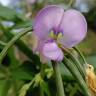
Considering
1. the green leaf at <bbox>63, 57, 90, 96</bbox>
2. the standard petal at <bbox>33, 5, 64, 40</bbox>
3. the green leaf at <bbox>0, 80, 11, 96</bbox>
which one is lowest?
the green leaf at <bbox>0, 80, 11, 96</bbox>

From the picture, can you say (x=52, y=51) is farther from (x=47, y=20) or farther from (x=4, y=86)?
(x=4, y=86)

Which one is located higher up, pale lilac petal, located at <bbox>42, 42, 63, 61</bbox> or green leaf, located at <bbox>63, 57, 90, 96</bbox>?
pale lilac petal, located at <bbox>42, 42, 63, 61</bbox>

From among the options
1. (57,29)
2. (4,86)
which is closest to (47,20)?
(57,29)

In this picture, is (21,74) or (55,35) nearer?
(55,35)

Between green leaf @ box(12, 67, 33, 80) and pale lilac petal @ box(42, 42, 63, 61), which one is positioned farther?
green leaf @ box(12, 67, 33, 80)

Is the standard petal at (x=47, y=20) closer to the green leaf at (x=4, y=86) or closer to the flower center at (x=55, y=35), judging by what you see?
the flower center at (x=55, y=35)

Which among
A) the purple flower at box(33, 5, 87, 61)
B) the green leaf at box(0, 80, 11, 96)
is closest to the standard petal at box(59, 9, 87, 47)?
the purple flower at box(33, 5, 87, 61)

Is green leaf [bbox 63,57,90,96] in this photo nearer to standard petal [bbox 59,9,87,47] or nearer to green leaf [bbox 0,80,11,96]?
standard petal [bbox 59,9,87,47]
